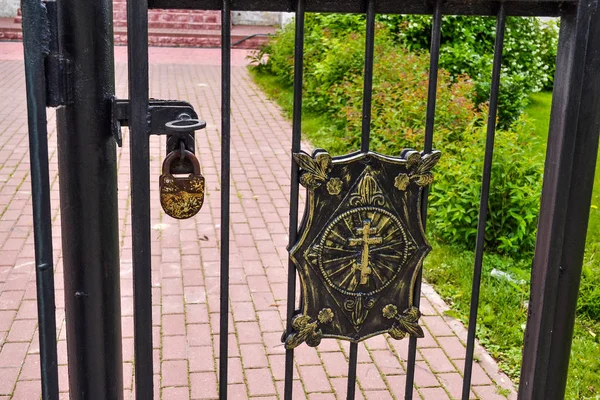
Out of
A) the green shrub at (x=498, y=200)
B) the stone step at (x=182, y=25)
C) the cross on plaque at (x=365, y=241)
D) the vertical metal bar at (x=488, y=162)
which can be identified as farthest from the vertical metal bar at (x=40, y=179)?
the stone step at (x=182, y=25)

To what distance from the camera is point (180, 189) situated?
1755 mm

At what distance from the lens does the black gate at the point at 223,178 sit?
162 cm

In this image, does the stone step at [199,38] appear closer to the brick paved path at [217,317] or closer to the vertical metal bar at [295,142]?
the brick paved path at [217,317]

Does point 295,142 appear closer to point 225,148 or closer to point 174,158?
point 225,148

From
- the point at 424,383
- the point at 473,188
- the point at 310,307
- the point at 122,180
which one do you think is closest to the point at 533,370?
the point at 310,307

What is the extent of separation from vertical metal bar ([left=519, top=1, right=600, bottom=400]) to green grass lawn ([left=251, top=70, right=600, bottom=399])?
1.63 meters

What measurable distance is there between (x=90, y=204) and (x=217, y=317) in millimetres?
2715

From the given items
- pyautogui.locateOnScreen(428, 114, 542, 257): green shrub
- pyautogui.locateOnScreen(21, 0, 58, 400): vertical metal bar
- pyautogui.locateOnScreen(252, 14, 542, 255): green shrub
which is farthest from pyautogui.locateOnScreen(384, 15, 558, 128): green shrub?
pyautogui.locateOnScreen(21, 0, 58, 400): vertical metal bar

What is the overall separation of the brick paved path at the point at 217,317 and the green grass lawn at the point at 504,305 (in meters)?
0.12

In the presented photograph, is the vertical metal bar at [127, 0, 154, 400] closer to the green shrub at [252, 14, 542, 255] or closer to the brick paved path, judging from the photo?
the brick paved path

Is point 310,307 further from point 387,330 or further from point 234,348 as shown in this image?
point 234,348

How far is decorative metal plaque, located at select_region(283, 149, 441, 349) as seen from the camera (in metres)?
1.88

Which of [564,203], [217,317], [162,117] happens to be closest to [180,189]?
[162,117]

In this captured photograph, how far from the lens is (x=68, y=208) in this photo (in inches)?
67.1
